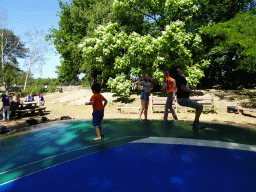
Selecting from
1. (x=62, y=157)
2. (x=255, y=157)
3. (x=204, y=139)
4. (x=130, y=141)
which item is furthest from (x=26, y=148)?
(x=255, y=157)

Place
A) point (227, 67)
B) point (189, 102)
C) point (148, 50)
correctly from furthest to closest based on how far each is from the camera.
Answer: point (227, 67)
point (148, 50)
point (189, 102)

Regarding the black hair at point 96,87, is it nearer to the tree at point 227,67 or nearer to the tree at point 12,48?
the tree at point 227,67

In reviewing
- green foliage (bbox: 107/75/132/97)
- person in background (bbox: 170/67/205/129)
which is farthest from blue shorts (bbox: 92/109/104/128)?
green foliage (bbox: 107/75/132/97)

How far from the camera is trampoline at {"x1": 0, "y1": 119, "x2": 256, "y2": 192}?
2.48 meters

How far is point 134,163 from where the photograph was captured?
3037mm

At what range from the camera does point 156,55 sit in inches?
586

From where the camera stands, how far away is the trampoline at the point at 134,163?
248 cm

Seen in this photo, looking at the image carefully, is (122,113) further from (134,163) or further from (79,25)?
(79,25)

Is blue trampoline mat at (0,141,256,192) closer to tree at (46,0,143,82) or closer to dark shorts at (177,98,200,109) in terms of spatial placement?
dark shorts at (177,98,200,109)

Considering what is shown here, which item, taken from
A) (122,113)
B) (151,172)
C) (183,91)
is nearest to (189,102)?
(183,91)

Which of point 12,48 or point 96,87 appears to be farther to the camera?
point 12,48

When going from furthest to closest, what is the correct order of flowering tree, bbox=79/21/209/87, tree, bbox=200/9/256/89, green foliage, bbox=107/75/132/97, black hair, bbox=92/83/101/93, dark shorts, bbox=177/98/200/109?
tree, bbox=200/9/256/89, green foliage, bbox=107/75/132/97, flowering tree, bbox=79/21/209/87, dark shorts, bbox=177/98/200/109, black hair, bbox=92/83/101/93

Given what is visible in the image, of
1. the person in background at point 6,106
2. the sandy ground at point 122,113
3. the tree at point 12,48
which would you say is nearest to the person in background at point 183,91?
the sandy ground at point 122,113

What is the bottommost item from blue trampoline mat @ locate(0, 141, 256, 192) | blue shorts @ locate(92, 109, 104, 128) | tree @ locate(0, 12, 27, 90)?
blue trampoline mat @ locate(0, 141, 256, 192)
